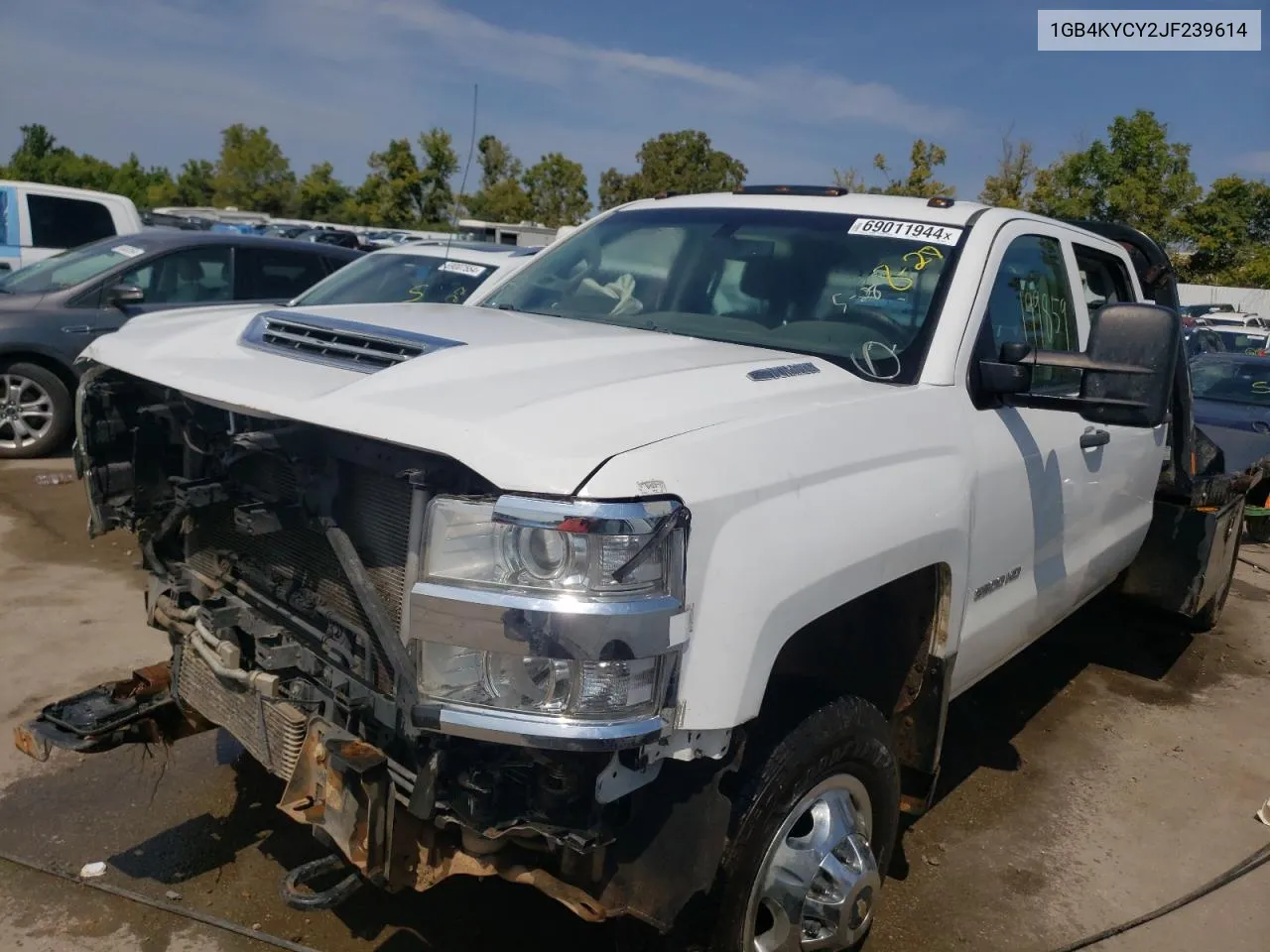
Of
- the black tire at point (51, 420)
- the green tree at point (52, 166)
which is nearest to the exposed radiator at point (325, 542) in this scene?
the black tire at point (51, 420)

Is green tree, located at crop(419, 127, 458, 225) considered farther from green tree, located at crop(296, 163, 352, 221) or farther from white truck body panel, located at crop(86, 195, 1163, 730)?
green tree, located at crop(296, 163, 352, 221)

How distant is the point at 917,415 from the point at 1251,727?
131 inches

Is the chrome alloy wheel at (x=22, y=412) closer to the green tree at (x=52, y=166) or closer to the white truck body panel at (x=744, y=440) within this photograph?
the white truck body panel at (x=744, y=440)

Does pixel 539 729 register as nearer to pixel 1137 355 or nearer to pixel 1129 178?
pixel 1137 355

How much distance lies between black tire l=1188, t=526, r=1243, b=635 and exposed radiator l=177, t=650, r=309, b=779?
493 cm

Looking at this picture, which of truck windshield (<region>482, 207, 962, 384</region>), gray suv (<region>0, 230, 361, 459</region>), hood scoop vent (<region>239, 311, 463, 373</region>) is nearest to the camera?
hood scoop vent (<region>239, 311, 463, 373</region>)

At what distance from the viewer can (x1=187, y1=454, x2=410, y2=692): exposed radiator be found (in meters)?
2.27

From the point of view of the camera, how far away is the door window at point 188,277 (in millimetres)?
8508

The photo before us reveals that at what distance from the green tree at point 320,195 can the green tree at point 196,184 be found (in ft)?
22.8

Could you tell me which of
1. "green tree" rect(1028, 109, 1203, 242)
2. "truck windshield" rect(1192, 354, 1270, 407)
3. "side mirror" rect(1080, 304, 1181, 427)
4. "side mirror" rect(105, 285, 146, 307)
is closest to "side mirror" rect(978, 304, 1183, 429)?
"side mirror" rect(1080, 304, 1181, 427)

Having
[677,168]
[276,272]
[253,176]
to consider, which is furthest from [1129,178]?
[253,176]

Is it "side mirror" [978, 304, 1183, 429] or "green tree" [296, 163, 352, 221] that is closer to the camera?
"side mirror" [978, 304, 1183, 429]

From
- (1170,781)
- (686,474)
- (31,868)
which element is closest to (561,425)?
(686,474)

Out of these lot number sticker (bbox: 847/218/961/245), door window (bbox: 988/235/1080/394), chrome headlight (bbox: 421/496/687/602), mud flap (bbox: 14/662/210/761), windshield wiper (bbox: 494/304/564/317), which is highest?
lot number sticker (bbox: 847/218/961/245)
